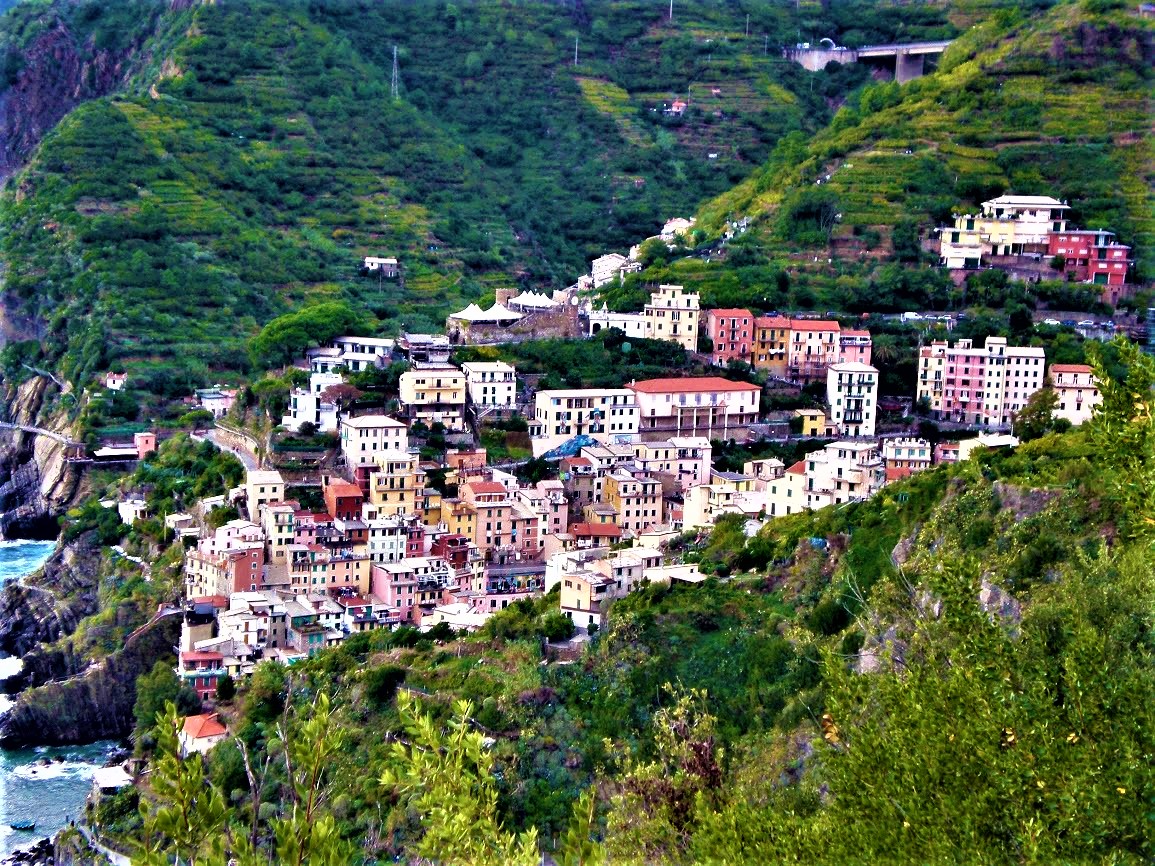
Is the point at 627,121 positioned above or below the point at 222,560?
above

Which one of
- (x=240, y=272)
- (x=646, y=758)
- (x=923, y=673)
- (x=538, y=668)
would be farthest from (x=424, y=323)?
(x=923, y=673)

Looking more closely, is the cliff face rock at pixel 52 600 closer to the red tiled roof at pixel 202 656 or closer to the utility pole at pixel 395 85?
the red tiled roof at pixel 202 656

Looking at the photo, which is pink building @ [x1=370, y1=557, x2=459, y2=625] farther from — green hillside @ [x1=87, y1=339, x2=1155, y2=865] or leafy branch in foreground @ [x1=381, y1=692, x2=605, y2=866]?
leafy branch in foreground @ [x1=381, y1=692, x2=605, y2=866]

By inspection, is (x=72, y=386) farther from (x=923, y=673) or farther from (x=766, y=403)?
(x=923, y=673)

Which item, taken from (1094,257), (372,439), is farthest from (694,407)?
(1094,257)

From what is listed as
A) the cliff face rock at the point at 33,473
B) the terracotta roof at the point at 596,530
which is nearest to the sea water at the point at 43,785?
the terracotta roof at the point at 596,530

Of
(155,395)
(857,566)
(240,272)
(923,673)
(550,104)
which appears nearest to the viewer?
(923,673)
